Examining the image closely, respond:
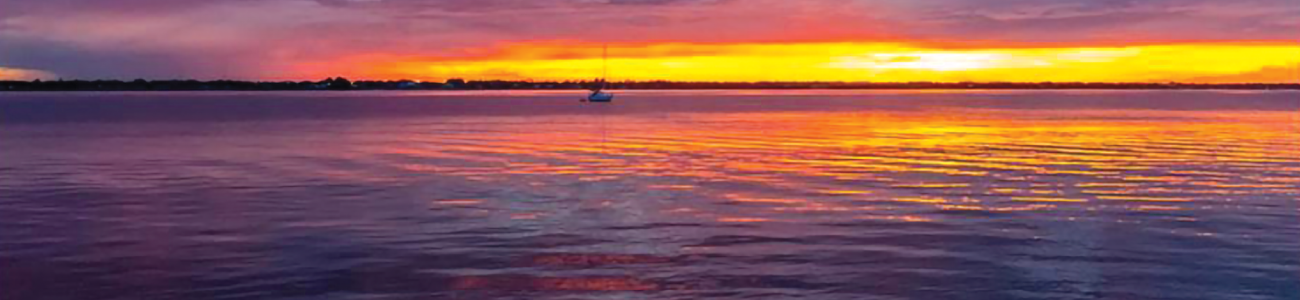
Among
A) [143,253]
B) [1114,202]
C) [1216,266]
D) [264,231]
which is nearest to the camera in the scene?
[1216,266]

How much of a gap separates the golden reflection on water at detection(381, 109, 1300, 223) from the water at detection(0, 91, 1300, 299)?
0.47ft

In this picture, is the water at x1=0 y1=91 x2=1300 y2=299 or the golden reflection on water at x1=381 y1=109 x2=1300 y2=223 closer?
the water at x1=0 y1=91 x2=1300 y2=299

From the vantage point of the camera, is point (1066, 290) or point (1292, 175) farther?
point (1292, 175)

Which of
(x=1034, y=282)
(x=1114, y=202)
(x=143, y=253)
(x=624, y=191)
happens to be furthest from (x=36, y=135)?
(x=1034, y=282)

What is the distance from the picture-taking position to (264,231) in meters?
19.8

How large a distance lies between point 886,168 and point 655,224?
43.4 feet

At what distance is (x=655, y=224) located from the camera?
2052cm

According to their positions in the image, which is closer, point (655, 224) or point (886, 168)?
point (655, 224)

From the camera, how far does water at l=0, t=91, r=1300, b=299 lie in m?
15.0

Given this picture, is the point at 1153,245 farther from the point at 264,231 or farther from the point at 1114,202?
A: the point at 264,231

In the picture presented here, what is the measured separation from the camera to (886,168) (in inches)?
1272

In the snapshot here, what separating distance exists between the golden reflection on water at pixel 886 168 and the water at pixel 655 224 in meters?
0.14

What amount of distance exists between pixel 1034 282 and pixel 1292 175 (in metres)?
17.3

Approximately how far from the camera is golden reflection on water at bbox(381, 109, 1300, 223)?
23.4 m
